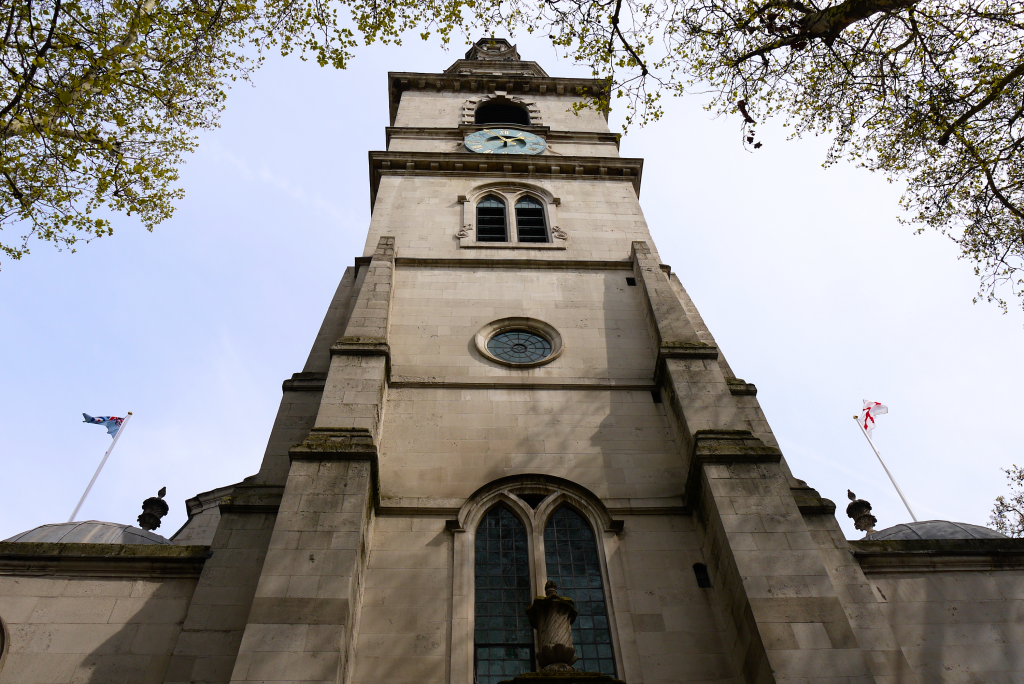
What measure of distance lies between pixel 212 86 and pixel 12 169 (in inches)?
183

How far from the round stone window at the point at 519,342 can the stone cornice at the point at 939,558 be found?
23.2 ft

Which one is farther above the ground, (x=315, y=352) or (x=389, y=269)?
(x=389, y=269)

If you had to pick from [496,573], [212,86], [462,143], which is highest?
[462,143]

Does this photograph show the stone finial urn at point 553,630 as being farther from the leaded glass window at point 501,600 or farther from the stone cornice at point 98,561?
the stone cornice at point 98,561

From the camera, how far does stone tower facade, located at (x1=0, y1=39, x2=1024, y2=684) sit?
9859mm

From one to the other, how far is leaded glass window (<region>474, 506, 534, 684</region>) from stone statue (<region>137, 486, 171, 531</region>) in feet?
41.0

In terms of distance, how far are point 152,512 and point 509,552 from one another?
13362mm

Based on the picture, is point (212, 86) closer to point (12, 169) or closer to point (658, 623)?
point (12, 169)

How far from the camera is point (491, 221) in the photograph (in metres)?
22.5

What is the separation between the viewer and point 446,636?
10.6 m

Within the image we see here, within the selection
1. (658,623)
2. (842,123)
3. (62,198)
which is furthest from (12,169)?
(842,123)

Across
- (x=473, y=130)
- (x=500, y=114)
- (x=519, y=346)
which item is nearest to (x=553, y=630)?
(x=519, y=346)

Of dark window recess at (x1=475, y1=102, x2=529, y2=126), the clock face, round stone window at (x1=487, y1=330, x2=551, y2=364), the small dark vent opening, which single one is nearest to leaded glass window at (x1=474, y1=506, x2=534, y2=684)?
the small dark vent opening

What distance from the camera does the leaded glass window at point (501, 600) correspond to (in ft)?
34.6
